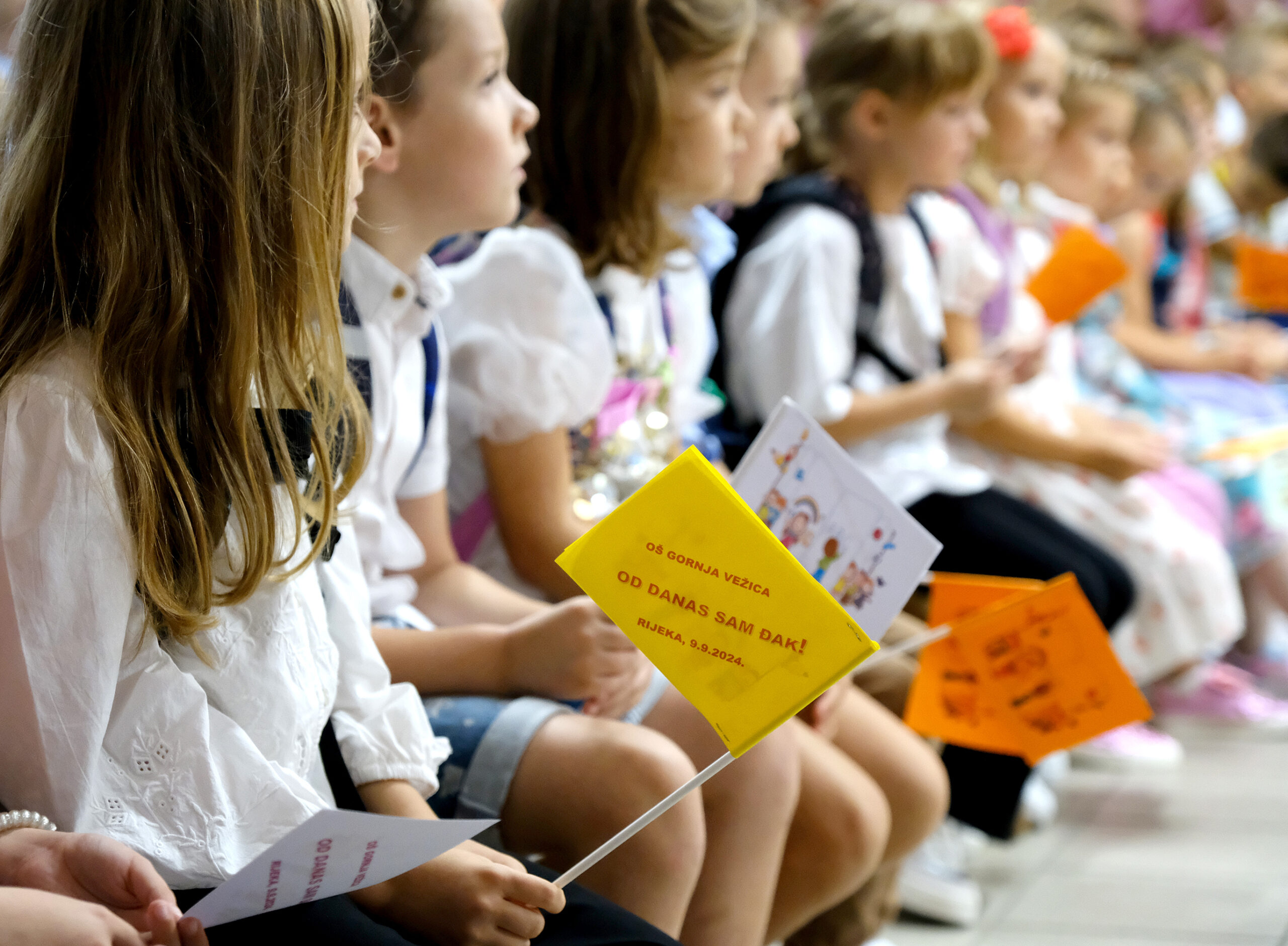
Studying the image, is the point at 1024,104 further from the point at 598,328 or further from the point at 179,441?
the point at 179,441

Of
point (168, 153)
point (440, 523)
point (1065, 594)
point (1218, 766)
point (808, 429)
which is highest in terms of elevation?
point (168, 153)

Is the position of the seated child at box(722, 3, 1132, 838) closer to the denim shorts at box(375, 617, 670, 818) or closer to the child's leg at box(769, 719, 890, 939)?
the child's leg at box(769, 719, 890, 939)

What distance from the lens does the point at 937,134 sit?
2.00 metres

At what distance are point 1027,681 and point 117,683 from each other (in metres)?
0.95

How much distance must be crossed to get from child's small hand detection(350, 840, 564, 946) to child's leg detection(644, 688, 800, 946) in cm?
35

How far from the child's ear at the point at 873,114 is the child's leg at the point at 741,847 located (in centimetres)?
113

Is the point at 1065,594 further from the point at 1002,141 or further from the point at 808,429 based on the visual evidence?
the point at 1002,141

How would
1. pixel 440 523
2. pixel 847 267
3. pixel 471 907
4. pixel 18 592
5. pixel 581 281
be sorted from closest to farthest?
pixel 18 592
pixel 471 907
pixel 440 523
pixel 581 281
pixel 847 267

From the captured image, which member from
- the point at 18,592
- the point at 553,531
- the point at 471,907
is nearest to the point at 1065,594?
the point at 553,531

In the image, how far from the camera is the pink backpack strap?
56.0 inches

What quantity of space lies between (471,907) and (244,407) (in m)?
0.35

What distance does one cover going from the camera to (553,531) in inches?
53.2

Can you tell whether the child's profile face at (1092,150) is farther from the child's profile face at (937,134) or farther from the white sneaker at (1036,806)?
the white sneaker at (1036,806)

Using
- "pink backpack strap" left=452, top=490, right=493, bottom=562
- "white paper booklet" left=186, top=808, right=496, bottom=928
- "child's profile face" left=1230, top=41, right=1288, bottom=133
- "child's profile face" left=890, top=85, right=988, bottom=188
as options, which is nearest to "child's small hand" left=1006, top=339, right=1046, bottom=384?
"child's profile face" left=890, top=85, right=988, bottom=188
